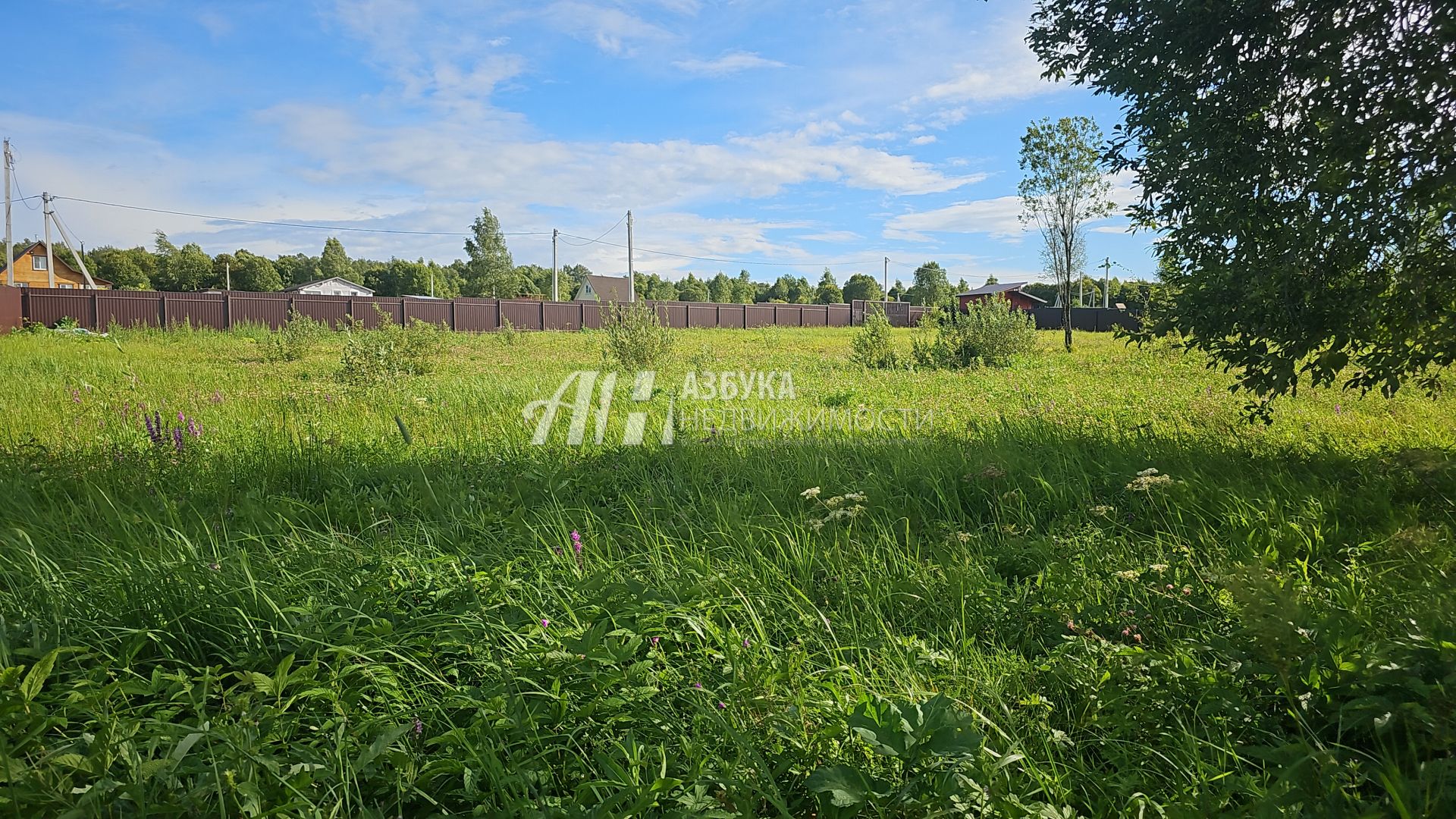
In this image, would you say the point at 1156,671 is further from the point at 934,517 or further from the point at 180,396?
the point at 180,396

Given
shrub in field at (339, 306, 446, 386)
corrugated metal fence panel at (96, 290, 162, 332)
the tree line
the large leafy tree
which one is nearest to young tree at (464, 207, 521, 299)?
the tree line

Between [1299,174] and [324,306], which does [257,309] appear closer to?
[324,306]

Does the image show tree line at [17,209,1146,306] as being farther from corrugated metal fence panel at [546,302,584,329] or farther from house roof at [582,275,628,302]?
corrugated metal fence panel at [546,302,584,329]

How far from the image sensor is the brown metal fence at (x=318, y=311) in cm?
2183

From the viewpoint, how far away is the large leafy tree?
11.9 feet

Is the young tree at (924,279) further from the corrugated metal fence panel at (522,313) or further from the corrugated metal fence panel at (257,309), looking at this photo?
the corrugated metal fence panel at (257,309)

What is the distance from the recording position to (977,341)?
12.9m

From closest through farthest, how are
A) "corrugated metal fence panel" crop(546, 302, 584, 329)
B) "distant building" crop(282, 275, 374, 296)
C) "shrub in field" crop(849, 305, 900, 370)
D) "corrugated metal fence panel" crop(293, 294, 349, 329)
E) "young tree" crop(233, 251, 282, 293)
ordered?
"shrub in field" crop(849, 305, 900, 370) < "corrugated metal fence panel" crop(293, 294, 349, 329) < "corrugated metal fence panel" crop(546, 302, 584, 329) < "distant building" crop(282, 275, 374, 296) < "young tree" crop(233, 251, 282, 293)

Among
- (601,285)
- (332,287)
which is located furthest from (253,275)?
(601,285)

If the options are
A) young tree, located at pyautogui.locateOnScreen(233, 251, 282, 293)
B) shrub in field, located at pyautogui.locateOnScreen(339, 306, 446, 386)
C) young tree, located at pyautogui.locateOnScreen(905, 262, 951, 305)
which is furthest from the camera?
young tree, located at pyautogui.locateOnScreen(905, 262, 951, 305)

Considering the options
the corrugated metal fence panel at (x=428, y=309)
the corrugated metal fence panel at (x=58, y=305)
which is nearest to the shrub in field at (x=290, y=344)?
the corrugated metal fence panel at (x=58, y=305)

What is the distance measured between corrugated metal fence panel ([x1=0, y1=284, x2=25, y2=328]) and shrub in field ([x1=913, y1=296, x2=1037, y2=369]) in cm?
2369

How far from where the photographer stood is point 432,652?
215 centimetres

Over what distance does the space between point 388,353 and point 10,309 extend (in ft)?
60.2
